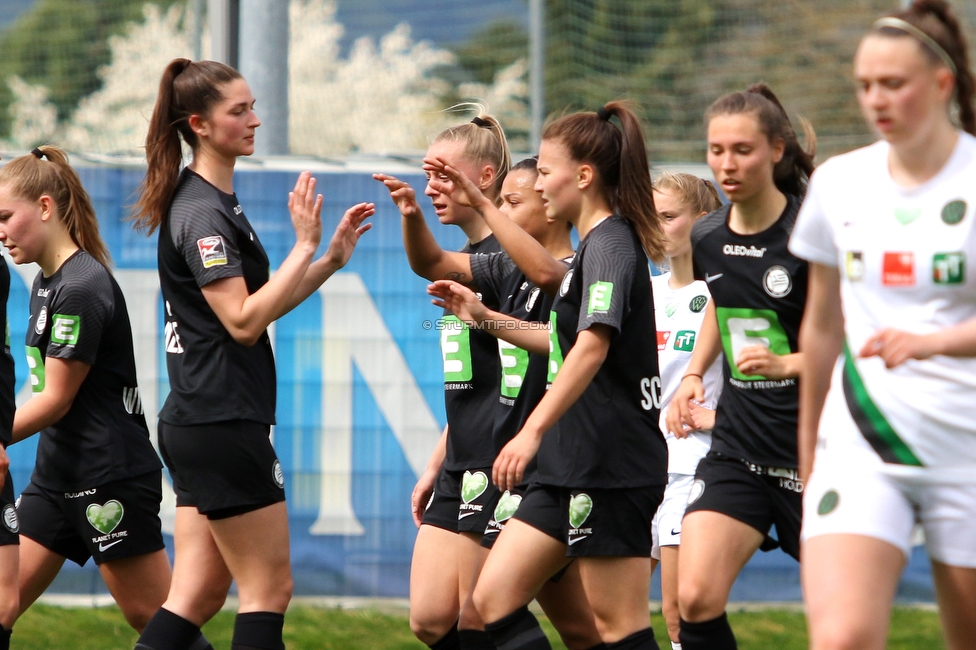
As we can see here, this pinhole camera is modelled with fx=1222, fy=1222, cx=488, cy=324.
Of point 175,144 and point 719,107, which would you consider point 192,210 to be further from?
point 719,107

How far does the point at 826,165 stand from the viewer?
10.1 ft

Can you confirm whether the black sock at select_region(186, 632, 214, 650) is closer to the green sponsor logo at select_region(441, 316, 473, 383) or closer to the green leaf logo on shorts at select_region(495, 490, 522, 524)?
the green leaf logo on shorts at select_region(495, 490, 522, 524)

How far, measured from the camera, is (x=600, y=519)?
12.8 ft

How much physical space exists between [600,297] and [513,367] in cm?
74

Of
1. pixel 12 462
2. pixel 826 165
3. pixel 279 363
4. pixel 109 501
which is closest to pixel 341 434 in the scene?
pixel 279 363

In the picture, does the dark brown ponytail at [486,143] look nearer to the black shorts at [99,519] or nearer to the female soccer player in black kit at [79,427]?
the female soccer player in black kit at [79,427]

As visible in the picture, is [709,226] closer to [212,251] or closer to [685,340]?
[685,340]

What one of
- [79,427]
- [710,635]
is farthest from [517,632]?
[79,427]

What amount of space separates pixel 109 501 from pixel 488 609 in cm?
153

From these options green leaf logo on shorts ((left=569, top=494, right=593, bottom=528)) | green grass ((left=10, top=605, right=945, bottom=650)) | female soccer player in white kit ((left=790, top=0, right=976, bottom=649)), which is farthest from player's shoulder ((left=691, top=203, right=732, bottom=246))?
green grass ((left=10, top=605, right=945, bottom=650))

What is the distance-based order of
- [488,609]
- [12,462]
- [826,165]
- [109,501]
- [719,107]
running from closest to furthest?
[826,165] → [488,609] → [719,107] → [109,501] → [12,462]

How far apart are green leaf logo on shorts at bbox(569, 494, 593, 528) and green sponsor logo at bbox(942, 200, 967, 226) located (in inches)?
61.2

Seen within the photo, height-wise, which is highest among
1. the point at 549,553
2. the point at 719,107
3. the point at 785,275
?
the point at 719,107

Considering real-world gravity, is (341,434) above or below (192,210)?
below
